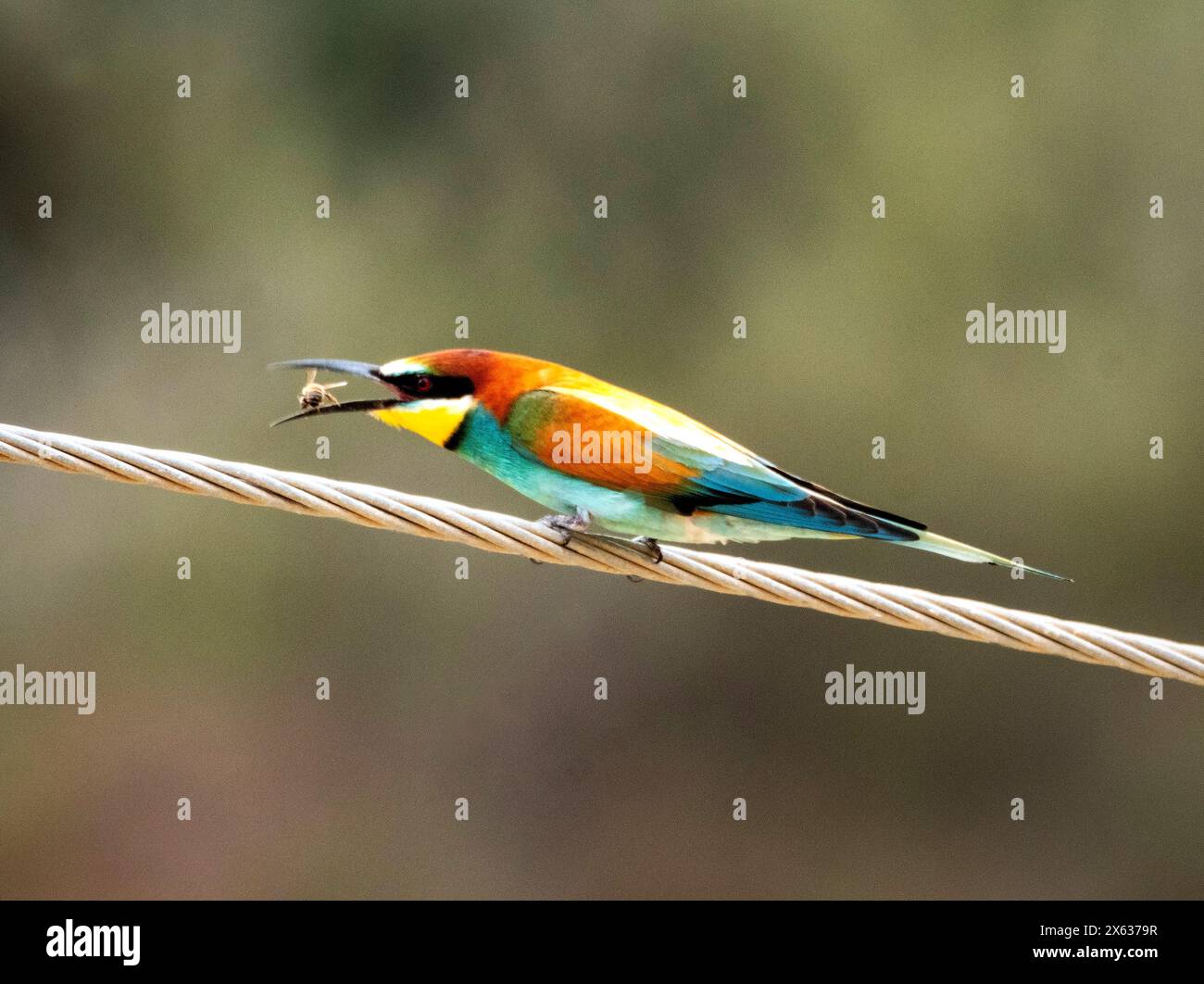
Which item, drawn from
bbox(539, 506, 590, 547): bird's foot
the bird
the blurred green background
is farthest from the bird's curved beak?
the blurred green background

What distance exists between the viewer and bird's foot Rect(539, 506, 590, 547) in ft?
8.61

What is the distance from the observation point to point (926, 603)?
2340 millimetres

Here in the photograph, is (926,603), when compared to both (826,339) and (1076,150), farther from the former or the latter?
(1076,150)

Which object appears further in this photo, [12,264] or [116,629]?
[12,264]

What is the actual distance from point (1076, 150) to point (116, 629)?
5.15 m

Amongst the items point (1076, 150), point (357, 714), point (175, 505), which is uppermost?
point (1076, 150)

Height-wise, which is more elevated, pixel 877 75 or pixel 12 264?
pixel 877 75

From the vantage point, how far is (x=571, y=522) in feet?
9.06

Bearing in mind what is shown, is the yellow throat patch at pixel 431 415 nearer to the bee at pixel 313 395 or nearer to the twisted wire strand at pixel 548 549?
the bee at pixel 313 395

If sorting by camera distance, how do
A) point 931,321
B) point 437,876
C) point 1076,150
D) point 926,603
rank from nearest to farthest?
point 926,603
point 437,876
point 931,321
point 1076,150

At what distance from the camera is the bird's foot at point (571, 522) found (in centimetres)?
262

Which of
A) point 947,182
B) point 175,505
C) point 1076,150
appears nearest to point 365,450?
point 175,505

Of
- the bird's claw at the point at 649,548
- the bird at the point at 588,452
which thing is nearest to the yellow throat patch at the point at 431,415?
the bird at the point at 588,452

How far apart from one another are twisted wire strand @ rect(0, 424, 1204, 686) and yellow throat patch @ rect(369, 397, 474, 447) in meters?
0.47
